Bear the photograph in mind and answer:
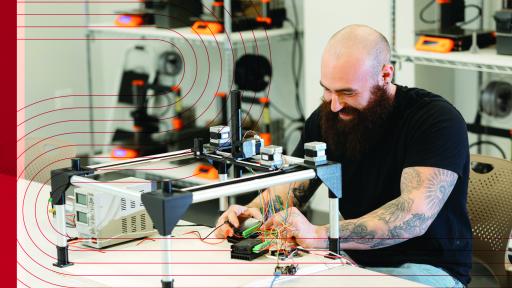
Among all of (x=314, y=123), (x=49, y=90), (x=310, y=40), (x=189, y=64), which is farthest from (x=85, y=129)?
(x=314, y=123)

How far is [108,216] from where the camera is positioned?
2.31 m

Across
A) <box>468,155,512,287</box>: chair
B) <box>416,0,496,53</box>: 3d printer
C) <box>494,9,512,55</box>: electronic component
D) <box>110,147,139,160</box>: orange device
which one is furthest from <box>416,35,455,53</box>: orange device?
<box>110,147,139,160</box>: orange device

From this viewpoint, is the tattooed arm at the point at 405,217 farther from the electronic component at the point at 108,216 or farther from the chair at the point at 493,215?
the electronic component at the point at 108,216

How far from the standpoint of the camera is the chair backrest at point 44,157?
10.7ft

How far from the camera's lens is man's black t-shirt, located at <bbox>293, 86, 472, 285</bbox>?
2.42 meters

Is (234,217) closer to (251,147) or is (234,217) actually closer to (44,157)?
(251,147)

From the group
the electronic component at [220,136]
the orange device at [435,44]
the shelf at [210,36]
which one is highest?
the shelf at [210,36]

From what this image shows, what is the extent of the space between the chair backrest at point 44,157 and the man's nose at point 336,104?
3.61 ft

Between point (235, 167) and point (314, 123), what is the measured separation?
52cm

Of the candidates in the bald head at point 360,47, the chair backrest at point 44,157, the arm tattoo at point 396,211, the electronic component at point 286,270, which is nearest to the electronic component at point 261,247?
the electronic component at point 286,270

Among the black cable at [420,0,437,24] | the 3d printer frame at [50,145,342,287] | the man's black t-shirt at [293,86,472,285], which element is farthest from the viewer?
the black cable at [420,0,437,24]

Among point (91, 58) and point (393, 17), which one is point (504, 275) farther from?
point (91, 58)

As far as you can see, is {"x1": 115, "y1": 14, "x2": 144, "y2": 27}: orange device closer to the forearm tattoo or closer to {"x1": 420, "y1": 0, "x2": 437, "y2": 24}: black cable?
{"x1": 420, "y1": 0, "x2": 437, "y2": 24}: black cable

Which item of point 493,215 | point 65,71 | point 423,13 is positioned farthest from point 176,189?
point 65,71
